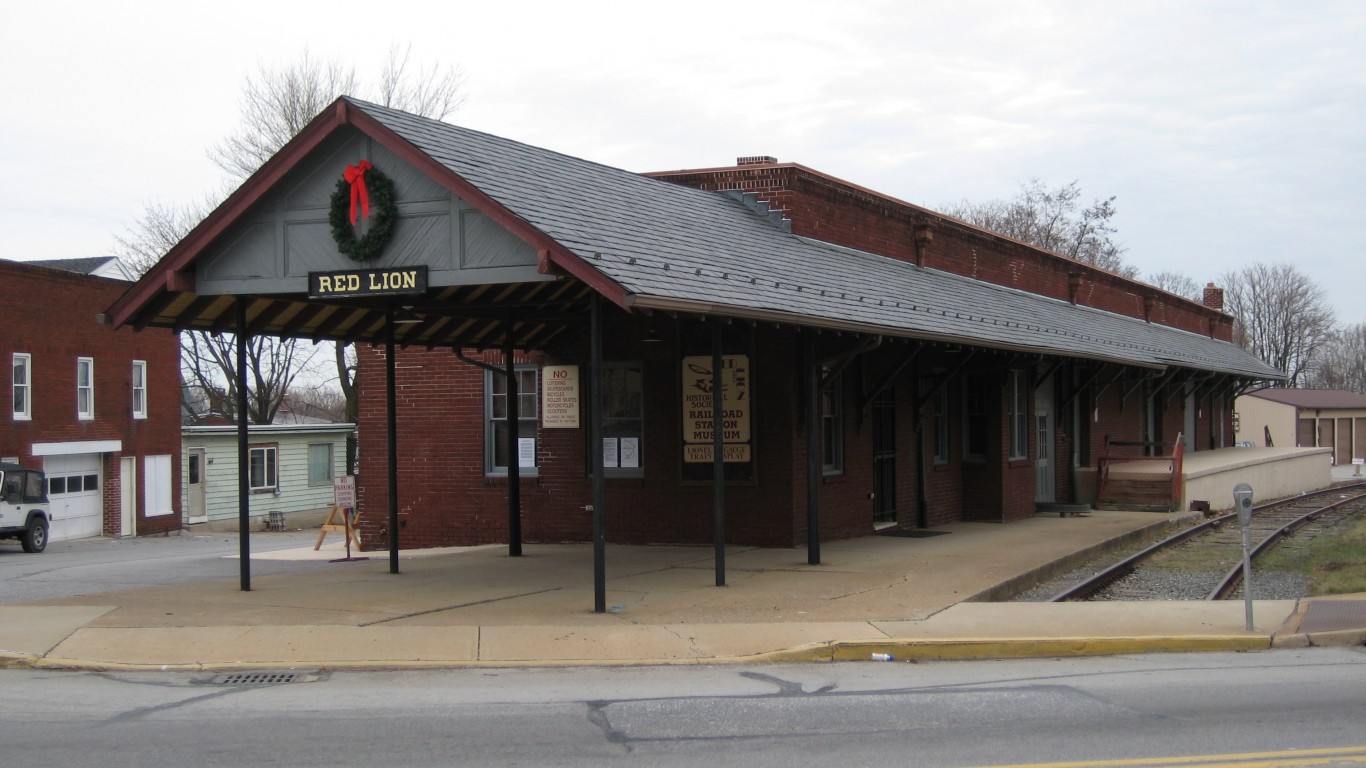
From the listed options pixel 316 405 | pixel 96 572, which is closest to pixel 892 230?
pixel 96 572

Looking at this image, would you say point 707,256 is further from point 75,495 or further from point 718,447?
point 75,495

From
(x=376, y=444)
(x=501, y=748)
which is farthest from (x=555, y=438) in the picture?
(x=501, y=748)

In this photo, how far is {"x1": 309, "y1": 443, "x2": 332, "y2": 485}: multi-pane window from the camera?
47.3 meters

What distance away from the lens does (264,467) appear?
44625 millimetres

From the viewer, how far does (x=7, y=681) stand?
940 cm

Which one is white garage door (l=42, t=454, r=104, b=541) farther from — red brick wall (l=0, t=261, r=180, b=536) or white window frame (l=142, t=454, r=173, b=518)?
Answer: white window frame (l=142, t=454, r=173, b=518)

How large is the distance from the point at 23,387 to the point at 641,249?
1093 inches

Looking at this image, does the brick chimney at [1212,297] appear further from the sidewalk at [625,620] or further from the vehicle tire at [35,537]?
the vehicle tire at [35,537]

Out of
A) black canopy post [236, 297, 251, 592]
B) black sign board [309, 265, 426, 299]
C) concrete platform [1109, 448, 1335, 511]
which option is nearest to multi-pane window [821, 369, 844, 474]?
black sign board [309, 265, 426, 299]

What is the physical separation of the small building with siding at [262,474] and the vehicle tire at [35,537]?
37.8 feet

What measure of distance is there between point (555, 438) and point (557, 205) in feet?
19.3

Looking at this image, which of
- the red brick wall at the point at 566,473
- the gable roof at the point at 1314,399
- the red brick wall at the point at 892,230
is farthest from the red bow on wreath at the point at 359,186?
the gable roof at the point at 1314,399

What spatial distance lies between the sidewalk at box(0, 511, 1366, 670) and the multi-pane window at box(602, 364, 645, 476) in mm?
2108

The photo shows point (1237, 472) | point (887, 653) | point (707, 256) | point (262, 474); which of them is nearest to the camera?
point (887, 653)
